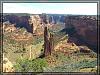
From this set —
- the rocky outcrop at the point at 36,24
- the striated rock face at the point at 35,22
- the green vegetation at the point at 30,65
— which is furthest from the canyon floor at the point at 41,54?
the striated rock face at the point at 35,22

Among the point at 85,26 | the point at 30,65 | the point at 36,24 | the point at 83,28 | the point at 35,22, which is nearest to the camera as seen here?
the point at 30,65

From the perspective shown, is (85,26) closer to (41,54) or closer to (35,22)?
(35,22)

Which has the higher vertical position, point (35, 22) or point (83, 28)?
point (35, 22)

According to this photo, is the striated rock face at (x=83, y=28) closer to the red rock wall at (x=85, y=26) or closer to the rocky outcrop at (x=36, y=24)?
the red rock wall at (x=85, y=26)

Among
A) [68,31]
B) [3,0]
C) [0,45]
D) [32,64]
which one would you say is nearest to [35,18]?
[68,31]

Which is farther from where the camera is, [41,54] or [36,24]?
[36,24]

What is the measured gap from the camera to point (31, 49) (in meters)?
14.7

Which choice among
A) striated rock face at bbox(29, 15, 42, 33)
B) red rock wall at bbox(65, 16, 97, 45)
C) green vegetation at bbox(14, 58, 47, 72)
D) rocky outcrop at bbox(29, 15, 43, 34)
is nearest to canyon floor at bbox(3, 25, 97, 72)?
green vegetation at bbox(14, 58, 47, 72)

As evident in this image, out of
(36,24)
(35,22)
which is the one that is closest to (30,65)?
(36,24)

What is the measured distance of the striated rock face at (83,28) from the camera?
15.7m

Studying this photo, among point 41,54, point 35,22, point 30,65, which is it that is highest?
point 35,22

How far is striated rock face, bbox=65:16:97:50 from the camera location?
15.7 meters

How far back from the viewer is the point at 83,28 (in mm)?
17219

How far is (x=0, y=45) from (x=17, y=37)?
3.08 metres
